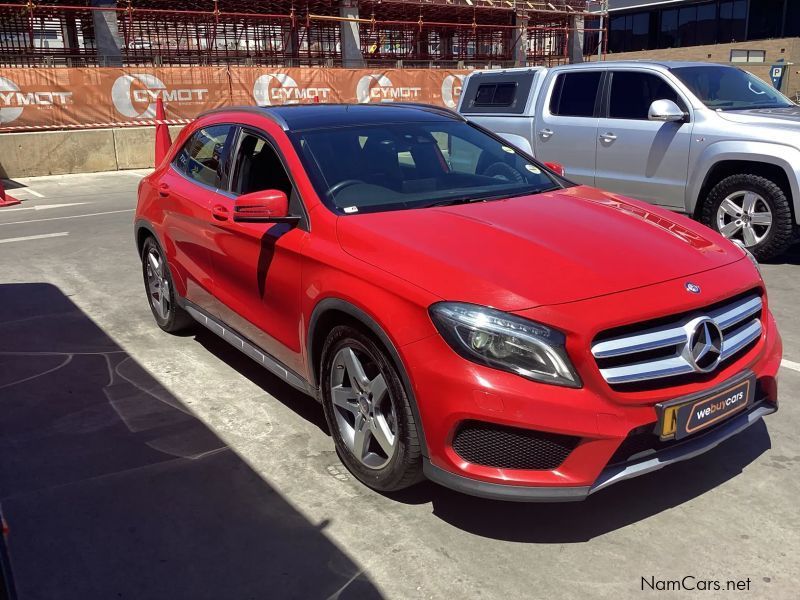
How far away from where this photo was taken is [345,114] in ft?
14.6

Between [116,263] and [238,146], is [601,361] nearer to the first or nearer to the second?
[238,146]

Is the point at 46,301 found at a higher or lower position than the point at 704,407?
lower

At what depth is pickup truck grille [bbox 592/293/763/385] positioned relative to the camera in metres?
2.80

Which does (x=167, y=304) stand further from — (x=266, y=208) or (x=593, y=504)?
(x=593, y=504)

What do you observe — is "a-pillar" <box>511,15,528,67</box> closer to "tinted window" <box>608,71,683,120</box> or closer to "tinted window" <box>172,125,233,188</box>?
"tinted window" <box>608,71,683,120</box>

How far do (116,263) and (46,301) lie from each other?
4.56ft

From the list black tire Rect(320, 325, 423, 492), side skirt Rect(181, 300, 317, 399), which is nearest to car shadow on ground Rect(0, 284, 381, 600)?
black tire Rect(320, 325, 423, 492)

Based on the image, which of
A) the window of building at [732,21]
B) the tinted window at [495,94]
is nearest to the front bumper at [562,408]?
the tinted window at [495,94]

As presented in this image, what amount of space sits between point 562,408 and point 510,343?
0.96ft

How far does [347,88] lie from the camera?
2131 cm

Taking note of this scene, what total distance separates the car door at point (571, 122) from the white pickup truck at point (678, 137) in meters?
0.01

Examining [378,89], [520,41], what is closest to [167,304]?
[378,89]

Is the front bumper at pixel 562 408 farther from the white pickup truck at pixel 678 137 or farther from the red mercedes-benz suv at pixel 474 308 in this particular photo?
the white pickup truck at pixel 678 137

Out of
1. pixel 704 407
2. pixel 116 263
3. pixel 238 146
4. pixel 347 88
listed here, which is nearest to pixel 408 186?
pixel 238 146
